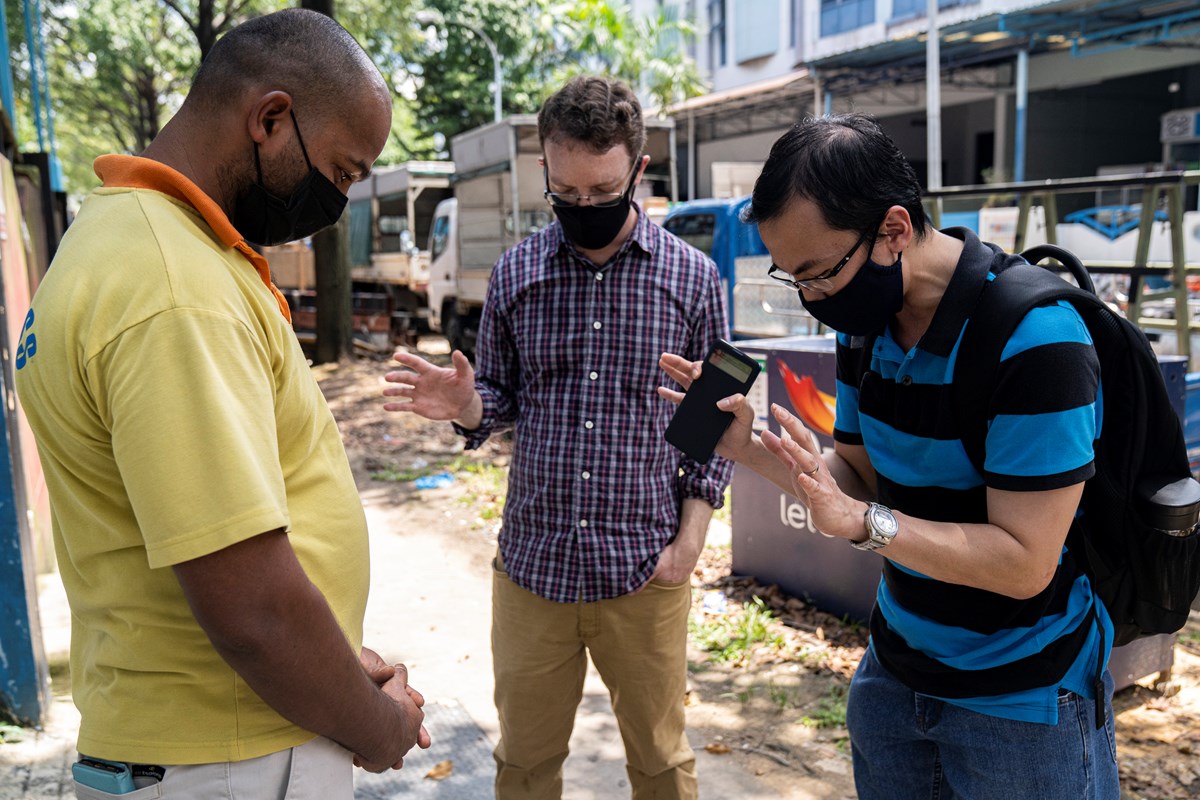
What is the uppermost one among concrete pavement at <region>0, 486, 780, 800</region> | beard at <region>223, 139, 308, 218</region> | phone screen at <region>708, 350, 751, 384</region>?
beard at <region>223, 139, 308, 218</region>

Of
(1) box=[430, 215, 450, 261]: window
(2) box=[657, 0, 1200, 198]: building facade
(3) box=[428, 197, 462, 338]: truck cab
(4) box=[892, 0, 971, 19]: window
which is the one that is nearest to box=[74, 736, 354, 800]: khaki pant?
(3) box=[428, 197, 462, 338]: truck cab

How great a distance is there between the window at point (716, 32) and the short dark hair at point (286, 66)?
110 ft

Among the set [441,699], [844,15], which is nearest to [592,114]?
[441,699]

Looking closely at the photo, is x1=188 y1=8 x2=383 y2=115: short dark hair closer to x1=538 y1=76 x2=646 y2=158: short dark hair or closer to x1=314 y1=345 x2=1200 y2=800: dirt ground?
x1=538 y1=76 x2=646 y2=158: short dark hair

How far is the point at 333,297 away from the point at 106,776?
42.5 ft

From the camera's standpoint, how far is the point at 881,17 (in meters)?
26.0

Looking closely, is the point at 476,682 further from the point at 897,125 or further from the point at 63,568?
the point at 897,125

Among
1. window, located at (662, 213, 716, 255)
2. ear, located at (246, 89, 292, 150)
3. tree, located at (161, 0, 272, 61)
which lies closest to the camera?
ear, located at (246, 89, 292, 150)

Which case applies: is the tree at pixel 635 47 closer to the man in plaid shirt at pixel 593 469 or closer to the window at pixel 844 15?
the window at pixel 844 15

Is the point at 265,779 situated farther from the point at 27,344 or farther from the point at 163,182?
the point at 163,182

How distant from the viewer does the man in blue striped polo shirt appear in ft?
5.49

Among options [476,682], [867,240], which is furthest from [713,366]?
[476,682]

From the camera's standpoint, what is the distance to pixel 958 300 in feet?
5.85

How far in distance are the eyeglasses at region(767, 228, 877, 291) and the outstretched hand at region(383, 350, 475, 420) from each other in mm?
962
